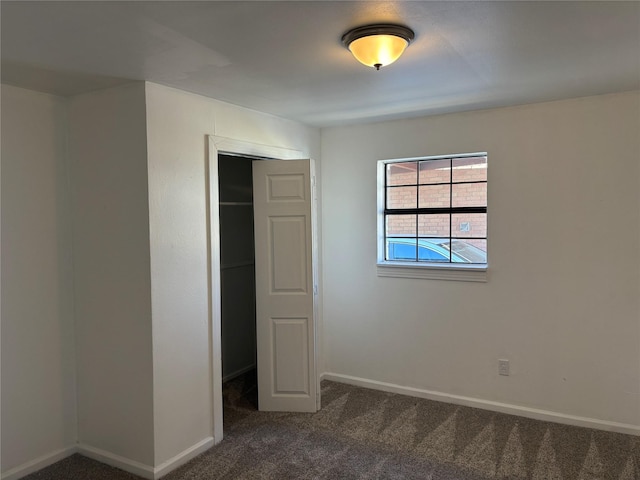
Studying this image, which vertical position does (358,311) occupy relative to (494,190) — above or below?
below

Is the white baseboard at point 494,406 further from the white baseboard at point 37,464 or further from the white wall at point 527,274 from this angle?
the white baseboard at point 37,464

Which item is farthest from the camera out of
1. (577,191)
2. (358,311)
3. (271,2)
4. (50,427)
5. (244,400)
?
(358,311)

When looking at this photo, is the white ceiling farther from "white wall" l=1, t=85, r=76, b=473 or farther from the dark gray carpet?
the dark gray carpet

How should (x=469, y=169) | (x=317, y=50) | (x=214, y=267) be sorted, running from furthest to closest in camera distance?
1. (x=469, y=169)
2. (x=214, y=267)
3. (x=317, y=50)

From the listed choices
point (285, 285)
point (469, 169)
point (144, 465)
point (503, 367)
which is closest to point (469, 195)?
point (469, 169)

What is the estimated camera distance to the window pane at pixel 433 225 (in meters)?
3.93

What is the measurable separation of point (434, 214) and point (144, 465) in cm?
276

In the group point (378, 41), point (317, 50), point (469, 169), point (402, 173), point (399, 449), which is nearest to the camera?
point (378, 41)

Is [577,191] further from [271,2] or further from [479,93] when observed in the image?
[271,2]

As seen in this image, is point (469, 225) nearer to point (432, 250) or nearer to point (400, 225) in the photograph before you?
point (432, 250)

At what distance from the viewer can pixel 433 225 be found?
3975 millimetres

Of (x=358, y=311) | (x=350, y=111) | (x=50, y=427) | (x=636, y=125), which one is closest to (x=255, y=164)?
(x=350, y=111)

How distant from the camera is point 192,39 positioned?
211 centimetres

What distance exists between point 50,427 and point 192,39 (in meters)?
2.52
